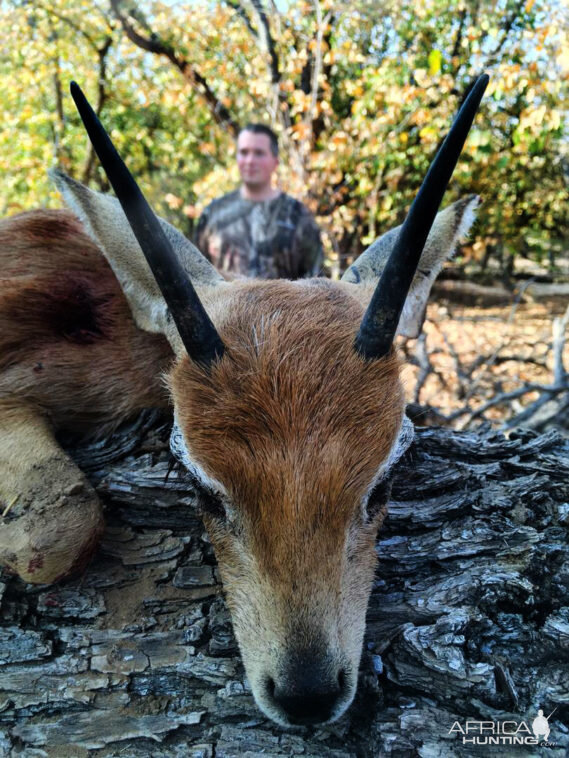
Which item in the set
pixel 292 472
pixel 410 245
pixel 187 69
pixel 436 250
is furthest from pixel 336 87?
pixel 292 472

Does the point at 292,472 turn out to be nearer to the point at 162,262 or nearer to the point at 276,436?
the point at 276,436

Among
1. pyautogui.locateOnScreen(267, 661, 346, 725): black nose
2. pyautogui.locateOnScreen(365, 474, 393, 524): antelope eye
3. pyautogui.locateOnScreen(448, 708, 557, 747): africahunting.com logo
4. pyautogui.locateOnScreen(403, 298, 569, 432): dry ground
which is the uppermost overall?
pyautogui.locateOnScreen(365, 474, 393, 524): antelope eye

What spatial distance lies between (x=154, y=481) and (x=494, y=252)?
2008cm

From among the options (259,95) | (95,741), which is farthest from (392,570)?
(259,95)

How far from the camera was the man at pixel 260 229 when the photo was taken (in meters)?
7.46

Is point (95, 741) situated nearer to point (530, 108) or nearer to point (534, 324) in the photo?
point (530, 108)

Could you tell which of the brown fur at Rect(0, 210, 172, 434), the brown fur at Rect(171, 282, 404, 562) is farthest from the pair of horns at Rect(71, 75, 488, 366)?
the brown fur at Rect(0, 210, 172, 434)

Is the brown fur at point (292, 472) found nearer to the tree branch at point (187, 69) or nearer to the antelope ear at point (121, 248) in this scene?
the antelope ear at point (121, 248)

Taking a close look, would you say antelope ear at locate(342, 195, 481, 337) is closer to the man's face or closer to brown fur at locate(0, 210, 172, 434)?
brown fur at locate(0, 210, 172, 434)

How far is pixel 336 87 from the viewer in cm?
1173

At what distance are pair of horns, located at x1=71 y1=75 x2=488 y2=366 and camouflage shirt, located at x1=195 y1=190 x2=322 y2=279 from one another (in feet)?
16.5

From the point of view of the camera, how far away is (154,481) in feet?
9.78

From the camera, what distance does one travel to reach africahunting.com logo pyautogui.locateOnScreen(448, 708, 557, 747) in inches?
85.1

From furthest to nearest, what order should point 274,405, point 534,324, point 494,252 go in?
1. point 494,252
2. point 534,324
3. point 274,405
